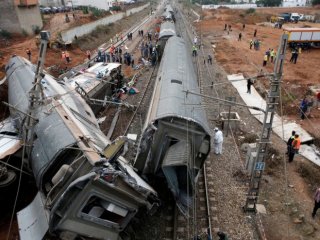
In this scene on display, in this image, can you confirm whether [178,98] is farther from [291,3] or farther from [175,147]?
[291,3]

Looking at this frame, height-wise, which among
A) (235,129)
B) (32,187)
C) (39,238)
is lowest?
(235,129)

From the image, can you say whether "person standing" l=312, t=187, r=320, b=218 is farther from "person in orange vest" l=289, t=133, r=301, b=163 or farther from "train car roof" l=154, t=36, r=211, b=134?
"train car roof" l=154, t=36, r=211, b=134

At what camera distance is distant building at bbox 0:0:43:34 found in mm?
35000

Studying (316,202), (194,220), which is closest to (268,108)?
(316,202)

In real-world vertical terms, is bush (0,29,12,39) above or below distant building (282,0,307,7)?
above

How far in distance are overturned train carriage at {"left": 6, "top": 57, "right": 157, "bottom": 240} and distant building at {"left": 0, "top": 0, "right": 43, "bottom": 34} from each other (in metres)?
32.0

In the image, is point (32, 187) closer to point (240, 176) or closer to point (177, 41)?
point (240, 176)

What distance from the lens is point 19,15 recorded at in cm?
3625

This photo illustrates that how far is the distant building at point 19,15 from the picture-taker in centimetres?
3500

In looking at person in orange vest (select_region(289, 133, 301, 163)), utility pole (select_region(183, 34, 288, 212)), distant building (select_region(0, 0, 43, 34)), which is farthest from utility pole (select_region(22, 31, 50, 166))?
distant building (select_region(0, 0, 43, 34))

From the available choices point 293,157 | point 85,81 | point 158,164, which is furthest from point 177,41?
point 158,164

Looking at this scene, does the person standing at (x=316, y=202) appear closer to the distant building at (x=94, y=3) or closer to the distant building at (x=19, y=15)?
the distant building at (x=19, y=15)

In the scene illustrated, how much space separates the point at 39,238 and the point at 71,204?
140cm

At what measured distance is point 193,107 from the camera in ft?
34.5
